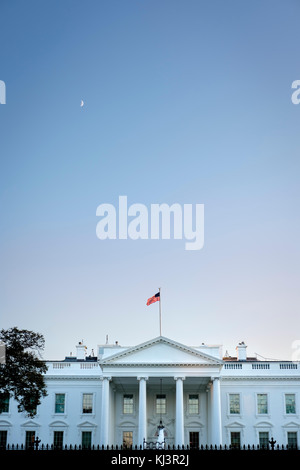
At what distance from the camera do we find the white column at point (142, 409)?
155 feet

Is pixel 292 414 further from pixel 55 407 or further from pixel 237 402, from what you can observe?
pixel 55 407

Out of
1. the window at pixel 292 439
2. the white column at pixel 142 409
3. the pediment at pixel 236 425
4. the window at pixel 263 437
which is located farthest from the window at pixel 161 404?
the window at pixel 292 439

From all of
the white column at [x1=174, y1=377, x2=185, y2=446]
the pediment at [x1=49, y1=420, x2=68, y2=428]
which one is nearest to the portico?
the white column at [x1=174, y1=377, x2=185, y2=446]

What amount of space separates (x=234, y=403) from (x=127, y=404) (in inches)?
379

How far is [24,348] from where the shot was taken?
127ft

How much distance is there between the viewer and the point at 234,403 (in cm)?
5212

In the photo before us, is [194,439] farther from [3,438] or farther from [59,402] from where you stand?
[3,438]

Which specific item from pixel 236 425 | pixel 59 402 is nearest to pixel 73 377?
pixel 59 402

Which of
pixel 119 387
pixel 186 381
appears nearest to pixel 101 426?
pixel 119 387

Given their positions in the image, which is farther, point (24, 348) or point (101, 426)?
point (101, 426)

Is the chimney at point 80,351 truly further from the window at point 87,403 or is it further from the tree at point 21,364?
the tree at point 21,364
